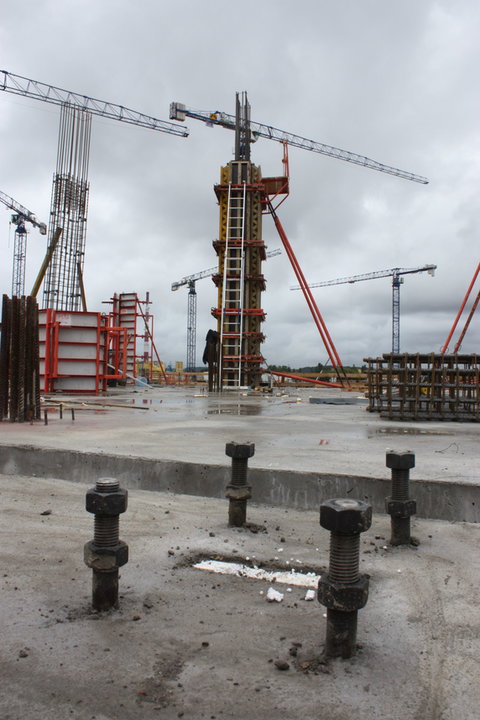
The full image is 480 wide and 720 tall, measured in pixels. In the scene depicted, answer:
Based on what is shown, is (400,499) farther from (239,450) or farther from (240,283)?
(240,283)

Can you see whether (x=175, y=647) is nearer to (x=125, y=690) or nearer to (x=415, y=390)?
(x=125, y=690)

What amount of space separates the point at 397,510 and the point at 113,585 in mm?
1962

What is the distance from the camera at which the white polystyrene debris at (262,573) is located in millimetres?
2988

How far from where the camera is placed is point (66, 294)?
39.7 meters

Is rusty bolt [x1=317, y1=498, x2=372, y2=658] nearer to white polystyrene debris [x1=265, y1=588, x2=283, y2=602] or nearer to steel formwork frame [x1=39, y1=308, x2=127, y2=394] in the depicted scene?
white polystyrene debris [x1=265, y1=588, x2=283, y2=602]

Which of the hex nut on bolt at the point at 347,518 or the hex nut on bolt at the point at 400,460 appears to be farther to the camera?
the hex nut on bolt at the point at 400,460

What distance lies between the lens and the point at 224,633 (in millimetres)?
2375

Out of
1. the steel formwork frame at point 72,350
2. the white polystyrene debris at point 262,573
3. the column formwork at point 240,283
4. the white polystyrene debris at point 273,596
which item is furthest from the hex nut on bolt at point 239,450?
the column formwork at point 240,283

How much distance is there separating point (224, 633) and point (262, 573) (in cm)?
77

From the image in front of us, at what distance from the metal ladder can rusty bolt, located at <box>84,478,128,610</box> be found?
2469 cm

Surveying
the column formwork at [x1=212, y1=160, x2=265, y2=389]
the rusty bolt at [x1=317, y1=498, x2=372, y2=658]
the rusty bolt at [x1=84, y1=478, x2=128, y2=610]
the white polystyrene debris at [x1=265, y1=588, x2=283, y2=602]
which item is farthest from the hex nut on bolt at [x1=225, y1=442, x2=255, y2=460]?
the column formwork at [x1=212, y1=160, x2=265, y2=389]

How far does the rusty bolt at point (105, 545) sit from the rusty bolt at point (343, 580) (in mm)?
1026

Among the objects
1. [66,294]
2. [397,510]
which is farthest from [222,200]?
[397,510]

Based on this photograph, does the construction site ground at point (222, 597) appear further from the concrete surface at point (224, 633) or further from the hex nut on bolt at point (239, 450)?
the hex nut on bolt at point (239, 450)
